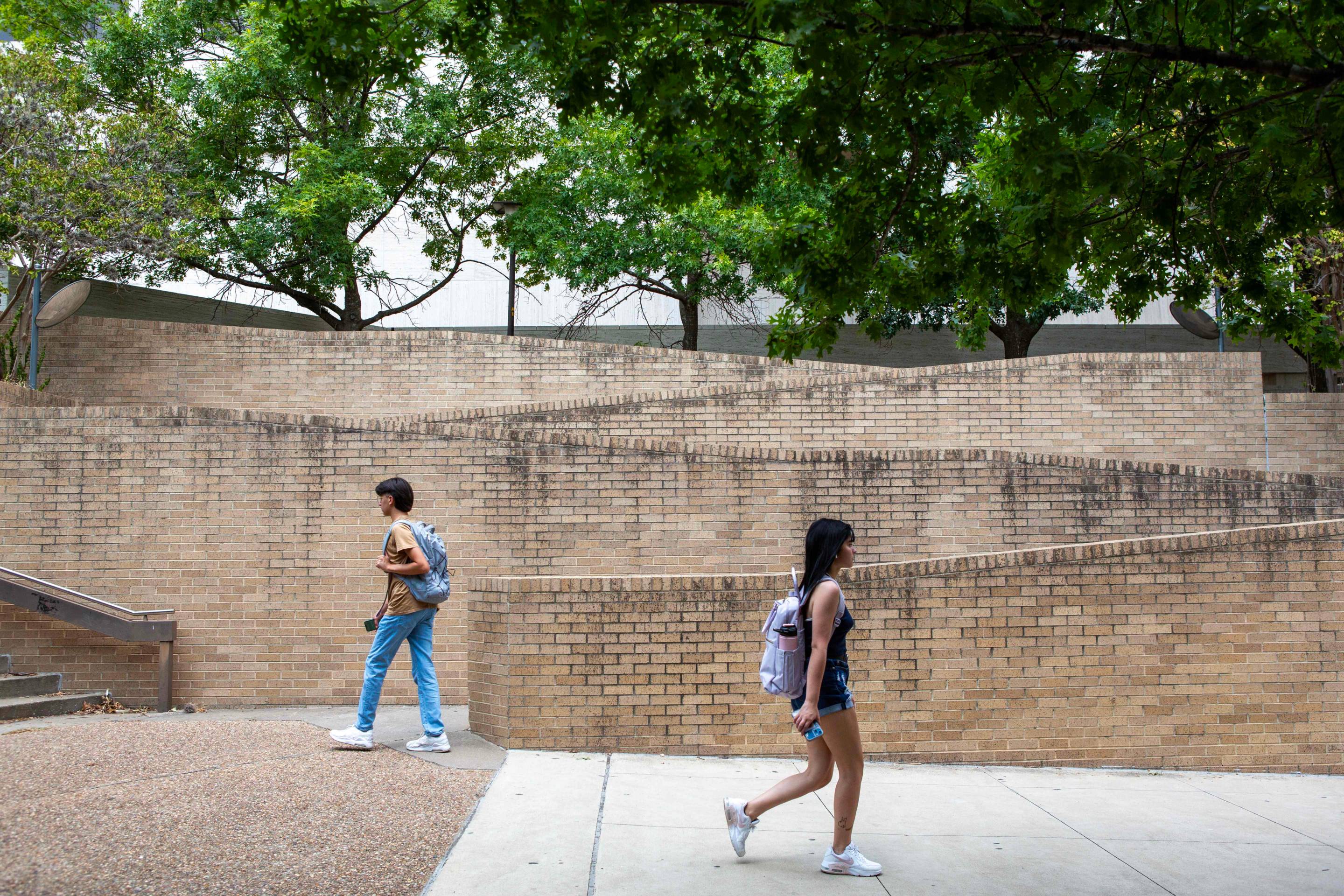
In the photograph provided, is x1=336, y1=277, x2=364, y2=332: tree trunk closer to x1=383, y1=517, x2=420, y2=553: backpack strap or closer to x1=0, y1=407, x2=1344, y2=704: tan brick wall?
x1=0, y1=407, x2=1344, y2=704: tan brick wall

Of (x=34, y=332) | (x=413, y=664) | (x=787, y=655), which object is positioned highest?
(x=34, y=332)

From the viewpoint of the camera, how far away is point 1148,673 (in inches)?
291

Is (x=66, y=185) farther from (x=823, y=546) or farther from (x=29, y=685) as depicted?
(x=823, y=546)

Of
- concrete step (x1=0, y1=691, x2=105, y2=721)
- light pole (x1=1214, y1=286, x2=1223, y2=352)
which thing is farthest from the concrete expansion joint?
light pole (x1=1214, y1=286, x2=1223, y2=352)

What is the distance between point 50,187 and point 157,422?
4874 millimetres

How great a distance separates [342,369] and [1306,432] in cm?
1221

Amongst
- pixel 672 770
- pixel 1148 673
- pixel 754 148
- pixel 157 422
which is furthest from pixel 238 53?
pixel 1148 673

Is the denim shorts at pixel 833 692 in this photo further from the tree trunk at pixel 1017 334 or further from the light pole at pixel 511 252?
the tree trunk at pixel 1017 334

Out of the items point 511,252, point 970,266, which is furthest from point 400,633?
point 511,252

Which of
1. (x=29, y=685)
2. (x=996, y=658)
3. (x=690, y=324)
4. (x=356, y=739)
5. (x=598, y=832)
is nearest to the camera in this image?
(x=598, y=832)

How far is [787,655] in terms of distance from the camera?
4.71m

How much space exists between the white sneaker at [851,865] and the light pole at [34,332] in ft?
38.7

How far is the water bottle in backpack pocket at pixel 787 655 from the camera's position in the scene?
4.70 meters

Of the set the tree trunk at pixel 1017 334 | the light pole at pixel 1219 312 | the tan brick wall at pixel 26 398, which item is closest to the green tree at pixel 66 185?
the tan brick wall at pixel 26 398
